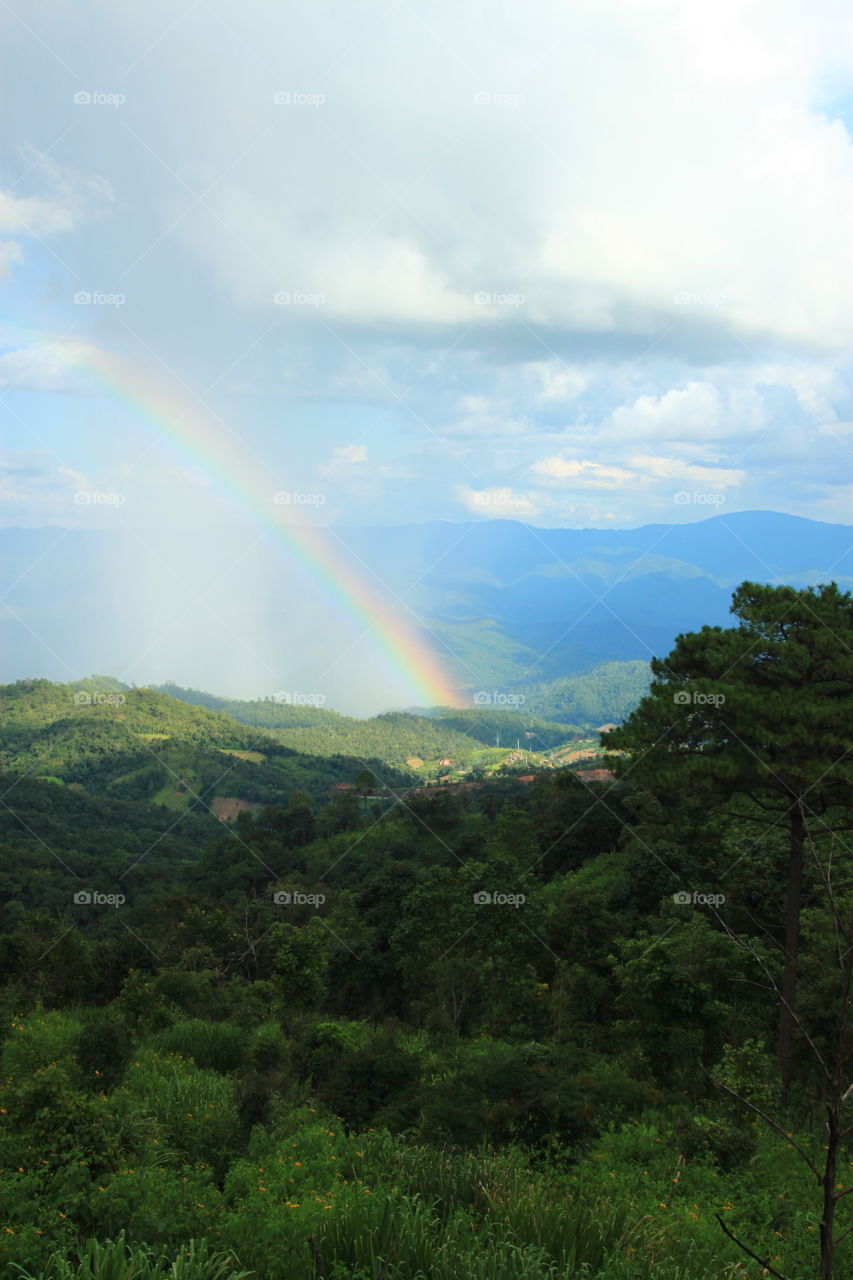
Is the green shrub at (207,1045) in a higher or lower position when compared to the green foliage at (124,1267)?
lower

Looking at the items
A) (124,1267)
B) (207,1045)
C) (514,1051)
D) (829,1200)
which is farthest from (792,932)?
(124,1267)

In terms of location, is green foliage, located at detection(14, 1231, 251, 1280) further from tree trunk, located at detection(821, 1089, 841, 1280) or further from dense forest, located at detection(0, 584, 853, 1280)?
tree trunk, located at detection(821, 1089, 841, 1280)

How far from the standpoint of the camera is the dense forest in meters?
4.81

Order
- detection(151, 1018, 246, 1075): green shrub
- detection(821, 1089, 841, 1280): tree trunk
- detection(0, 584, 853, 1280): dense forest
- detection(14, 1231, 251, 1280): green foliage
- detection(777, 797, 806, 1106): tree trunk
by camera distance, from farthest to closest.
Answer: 1. detection(151, 1018, 246, 1075): green shrub
2. detection(777, 797, 806, 1106): tree trunk
3. detection(0, 584, 853, 1280): dense forest
4. detection(14, 1231, 251, 1280): green foliage
5. detection(821, 1089, 841, 1280): tree trunk

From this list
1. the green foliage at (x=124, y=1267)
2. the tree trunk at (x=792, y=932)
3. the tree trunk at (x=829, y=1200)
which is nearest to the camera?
the tree trunk at (x=829, y=1200)

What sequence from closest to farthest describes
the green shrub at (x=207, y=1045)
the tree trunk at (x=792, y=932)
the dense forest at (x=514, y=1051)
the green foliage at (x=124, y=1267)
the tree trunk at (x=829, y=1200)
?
the tree trunk at (x=829, y=1200), the green foliage at (x=124, y=1267), the dense forest at (x=514, y=1051), the tree trunk at (x=792, y=932), the green shrub at (x=207, y=1045)

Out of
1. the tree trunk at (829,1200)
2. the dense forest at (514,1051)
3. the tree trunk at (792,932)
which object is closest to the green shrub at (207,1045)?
the dense forest at (514,1051)

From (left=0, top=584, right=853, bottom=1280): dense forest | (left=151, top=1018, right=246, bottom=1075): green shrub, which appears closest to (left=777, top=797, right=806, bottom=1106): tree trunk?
(left=0, top=584, right=853, bottom=1280): dense forest

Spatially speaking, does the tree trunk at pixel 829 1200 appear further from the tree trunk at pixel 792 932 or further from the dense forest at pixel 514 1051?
the tree trunk at pixel 792 932

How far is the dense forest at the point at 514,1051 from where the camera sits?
481 centimetres

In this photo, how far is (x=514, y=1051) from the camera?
9852mm

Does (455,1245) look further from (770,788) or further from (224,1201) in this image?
(770,788)

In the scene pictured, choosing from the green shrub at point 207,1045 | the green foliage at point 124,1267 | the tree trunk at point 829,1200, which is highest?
the tree trunk at point 829,1200

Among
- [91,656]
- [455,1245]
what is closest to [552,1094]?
[455,1245]
